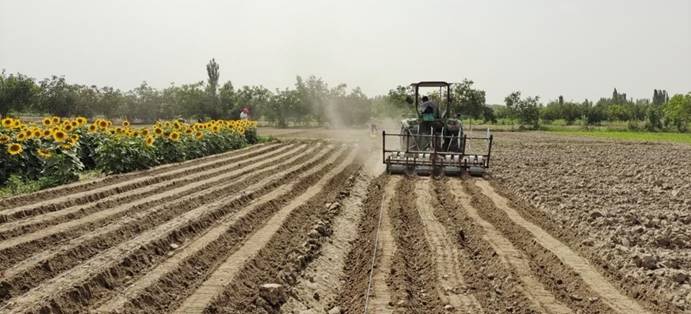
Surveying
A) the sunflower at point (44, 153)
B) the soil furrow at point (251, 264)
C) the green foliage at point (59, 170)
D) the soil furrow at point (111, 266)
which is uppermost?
the sunflower at point (44, 153)

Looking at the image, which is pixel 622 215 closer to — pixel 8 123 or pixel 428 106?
pixel 428 106

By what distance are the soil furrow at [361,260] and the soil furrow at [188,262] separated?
1.83 m

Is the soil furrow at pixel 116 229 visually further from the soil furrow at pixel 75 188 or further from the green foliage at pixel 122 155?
the green foliage at pixel 122 155

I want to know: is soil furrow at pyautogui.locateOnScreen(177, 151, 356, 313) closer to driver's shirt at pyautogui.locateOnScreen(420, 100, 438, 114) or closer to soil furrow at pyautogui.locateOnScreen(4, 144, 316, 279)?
soil furrow at pyautogui.locateOnScreen(4, 144, 316, 279)

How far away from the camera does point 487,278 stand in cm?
Answer: 761

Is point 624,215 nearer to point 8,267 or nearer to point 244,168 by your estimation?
point 8,267

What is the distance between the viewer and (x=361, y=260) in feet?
28.6

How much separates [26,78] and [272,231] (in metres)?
49.8

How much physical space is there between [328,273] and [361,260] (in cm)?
74

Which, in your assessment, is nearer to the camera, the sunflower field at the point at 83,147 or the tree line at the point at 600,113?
the sunflower field at the point at 83,147

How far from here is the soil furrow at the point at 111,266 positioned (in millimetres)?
6117

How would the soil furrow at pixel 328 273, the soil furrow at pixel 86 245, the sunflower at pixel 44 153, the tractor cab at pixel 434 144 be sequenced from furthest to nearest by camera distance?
the tractor cab at pixel 434 144, the sunflower at pixel 44 153, the soil furrow at pixel 328 273, the soil furrow at pixel 86 245

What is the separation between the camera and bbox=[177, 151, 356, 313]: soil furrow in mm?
6500

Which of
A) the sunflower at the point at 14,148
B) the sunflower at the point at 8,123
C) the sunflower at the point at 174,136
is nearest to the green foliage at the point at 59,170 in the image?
the sunflower at the point at 14,148
